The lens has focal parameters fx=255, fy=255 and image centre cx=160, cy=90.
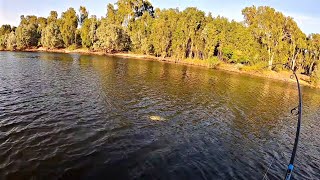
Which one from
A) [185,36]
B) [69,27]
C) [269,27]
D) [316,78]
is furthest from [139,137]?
[69,27]

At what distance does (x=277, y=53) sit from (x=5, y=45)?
16068cm

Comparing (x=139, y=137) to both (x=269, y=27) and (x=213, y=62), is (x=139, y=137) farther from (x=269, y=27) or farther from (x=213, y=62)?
(x=269, y=27)

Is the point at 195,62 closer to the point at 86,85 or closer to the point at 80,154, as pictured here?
the point at 86,85

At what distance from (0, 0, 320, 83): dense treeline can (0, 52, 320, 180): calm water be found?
73.3 meters

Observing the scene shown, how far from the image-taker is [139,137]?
25016 millimetres

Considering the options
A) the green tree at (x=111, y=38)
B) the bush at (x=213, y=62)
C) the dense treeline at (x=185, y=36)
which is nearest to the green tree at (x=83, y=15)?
the dense treeline at (x=185, y=36)

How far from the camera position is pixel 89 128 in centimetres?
2620

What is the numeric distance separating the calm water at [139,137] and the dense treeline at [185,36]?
241 ft

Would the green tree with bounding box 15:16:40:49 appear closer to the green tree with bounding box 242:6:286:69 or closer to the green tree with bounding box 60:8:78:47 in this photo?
the green tree with bounding box 60:8:78:47

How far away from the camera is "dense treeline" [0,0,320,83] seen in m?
117

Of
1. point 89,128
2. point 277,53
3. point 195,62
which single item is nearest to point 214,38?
point 195,62

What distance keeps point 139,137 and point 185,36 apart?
388 ft

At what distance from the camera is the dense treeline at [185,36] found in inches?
4596

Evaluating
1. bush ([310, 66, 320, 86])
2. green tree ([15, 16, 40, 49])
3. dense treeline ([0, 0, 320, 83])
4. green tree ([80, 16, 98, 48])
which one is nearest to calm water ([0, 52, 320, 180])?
bush ([310, 66, 320, 86])
